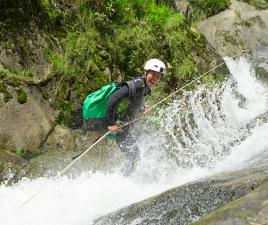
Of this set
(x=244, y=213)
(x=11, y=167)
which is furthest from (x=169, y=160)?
(x=244, y=213)

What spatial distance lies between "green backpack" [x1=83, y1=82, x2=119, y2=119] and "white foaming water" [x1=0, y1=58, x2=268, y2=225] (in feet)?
4.12

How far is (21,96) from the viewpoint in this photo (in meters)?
8.77

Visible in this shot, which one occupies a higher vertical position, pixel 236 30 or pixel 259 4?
pixel 259 4

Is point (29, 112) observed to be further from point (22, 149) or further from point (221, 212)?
point (221, 212)

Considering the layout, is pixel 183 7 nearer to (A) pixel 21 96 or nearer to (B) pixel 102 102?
(A) pixel 21 96

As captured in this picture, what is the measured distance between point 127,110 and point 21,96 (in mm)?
2462

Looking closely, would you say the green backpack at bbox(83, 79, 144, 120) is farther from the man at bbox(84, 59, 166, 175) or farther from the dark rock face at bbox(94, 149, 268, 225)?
the dark rock face at bbox(94, 149, 268, 225)

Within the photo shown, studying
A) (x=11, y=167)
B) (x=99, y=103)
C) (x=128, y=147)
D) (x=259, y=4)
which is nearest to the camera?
(x=99, y=103)

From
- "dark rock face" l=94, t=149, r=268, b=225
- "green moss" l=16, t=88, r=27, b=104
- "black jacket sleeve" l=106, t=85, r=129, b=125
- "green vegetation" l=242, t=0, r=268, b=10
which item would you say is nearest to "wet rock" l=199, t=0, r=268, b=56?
"green vegetation" l=242, t=0, r=268, b=10

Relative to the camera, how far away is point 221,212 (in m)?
3.88

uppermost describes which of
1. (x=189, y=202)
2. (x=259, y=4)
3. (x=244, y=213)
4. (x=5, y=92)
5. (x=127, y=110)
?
(x=5, y=92)

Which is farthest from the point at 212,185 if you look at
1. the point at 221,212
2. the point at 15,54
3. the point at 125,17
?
the point at 125,17

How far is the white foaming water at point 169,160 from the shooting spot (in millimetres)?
6723

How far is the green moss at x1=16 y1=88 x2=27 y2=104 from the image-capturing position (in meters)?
8.73
